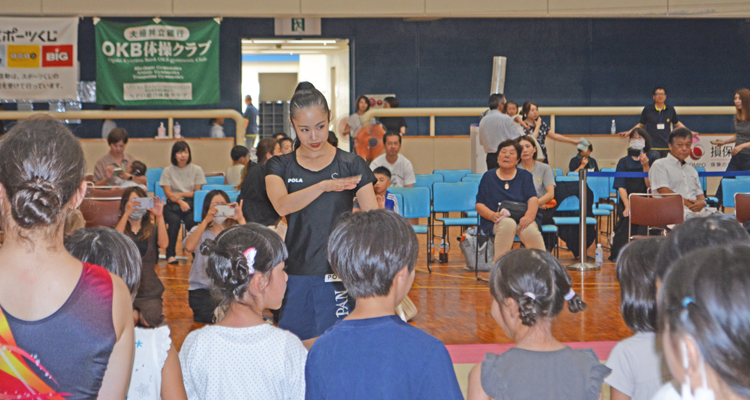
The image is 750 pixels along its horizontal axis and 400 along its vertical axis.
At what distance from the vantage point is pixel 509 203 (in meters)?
5.86

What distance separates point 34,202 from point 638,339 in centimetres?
146

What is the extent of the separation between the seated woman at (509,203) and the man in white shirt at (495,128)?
193cm

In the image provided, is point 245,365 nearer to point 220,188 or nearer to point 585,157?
point 220,188

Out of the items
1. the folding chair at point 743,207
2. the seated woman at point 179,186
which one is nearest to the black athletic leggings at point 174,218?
the seated woman at point 179,186

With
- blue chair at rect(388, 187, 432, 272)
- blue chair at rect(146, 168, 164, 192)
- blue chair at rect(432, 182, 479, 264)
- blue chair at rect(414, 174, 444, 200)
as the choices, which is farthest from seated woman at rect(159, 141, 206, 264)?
blue chair at rect(432, 182, 479, 264)

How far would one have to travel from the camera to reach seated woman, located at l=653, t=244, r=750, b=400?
0.76 m

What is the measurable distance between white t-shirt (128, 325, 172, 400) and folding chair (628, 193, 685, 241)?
4.99 metres

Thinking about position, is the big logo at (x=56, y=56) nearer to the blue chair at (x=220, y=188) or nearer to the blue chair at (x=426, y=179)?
the blue chair at (x=220, y=188)

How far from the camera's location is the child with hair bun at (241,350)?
68.1 inches

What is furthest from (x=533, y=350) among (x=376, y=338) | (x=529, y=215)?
(x=529, y=215)

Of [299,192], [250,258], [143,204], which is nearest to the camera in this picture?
[250,258]

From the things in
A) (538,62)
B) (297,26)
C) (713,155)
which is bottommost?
(713,155)

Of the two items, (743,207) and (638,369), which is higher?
(743,207)

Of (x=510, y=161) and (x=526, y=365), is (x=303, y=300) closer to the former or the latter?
(x=526, y=365)
